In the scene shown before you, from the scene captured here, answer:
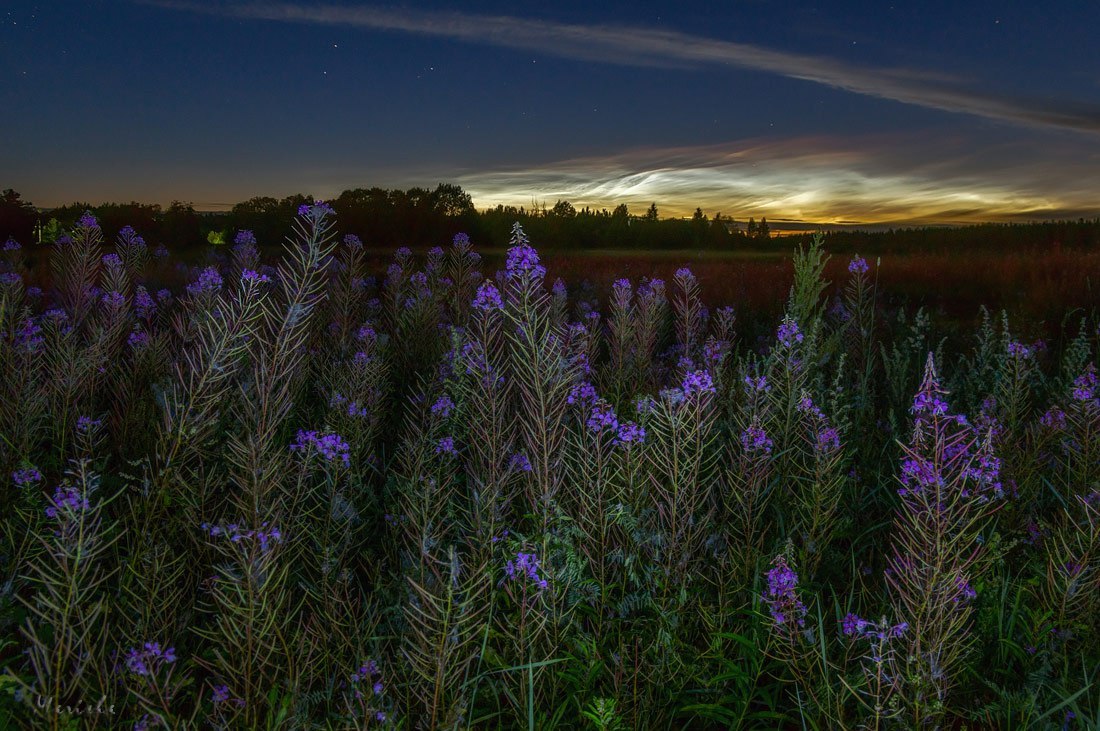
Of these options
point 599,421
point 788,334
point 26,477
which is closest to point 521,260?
point 599,421

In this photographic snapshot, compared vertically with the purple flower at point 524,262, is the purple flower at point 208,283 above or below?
below

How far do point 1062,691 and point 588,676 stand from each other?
59.1 inches

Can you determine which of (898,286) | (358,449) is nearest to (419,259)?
(358,449)

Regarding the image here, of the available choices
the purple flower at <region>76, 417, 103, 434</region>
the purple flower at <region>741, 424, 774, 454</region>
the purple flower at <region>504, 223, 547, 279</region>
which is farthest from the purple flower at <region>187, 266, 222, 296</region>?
the purple flower at <region>741, 424, 774, 454</region>

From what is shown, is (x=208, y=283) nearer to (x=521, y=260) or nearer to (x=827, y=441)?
(x=521, y=260)

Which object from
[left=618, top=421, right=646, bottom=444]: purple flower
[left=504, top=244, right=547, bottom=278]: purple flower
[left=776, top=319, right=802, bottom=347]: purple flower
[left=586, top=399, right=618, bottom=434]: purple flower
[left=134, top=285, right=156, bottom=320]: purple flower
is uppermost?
[left=504, top=244, right=547, bottom=278]: purple flower

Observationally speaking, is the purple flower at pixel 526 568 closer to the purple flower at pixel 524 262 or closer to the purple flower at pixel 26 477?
the purple flower at pixel 524 262

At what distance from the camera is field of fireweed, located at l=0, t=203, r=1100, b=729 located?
6.25 ft

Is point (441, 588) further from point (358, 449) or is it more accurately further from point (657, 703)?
point (358, 449)

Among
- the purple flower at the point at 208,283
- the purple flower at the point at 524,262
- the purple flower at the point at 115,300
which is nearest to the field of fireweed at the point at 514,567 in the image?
the purple flower at the point at 524,262

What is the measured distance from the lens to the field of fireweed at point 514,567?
1905 mm

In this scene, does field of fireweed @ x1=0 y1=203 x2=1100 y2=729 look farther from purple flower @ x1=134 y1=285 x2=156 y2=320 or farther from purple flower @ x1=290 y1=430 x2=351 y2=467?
purple flower @ x1=134 y1=285 x2=156 y2=320

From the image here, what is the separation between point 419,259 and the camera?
10352 mm

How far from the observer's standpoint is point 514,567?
214 cm
